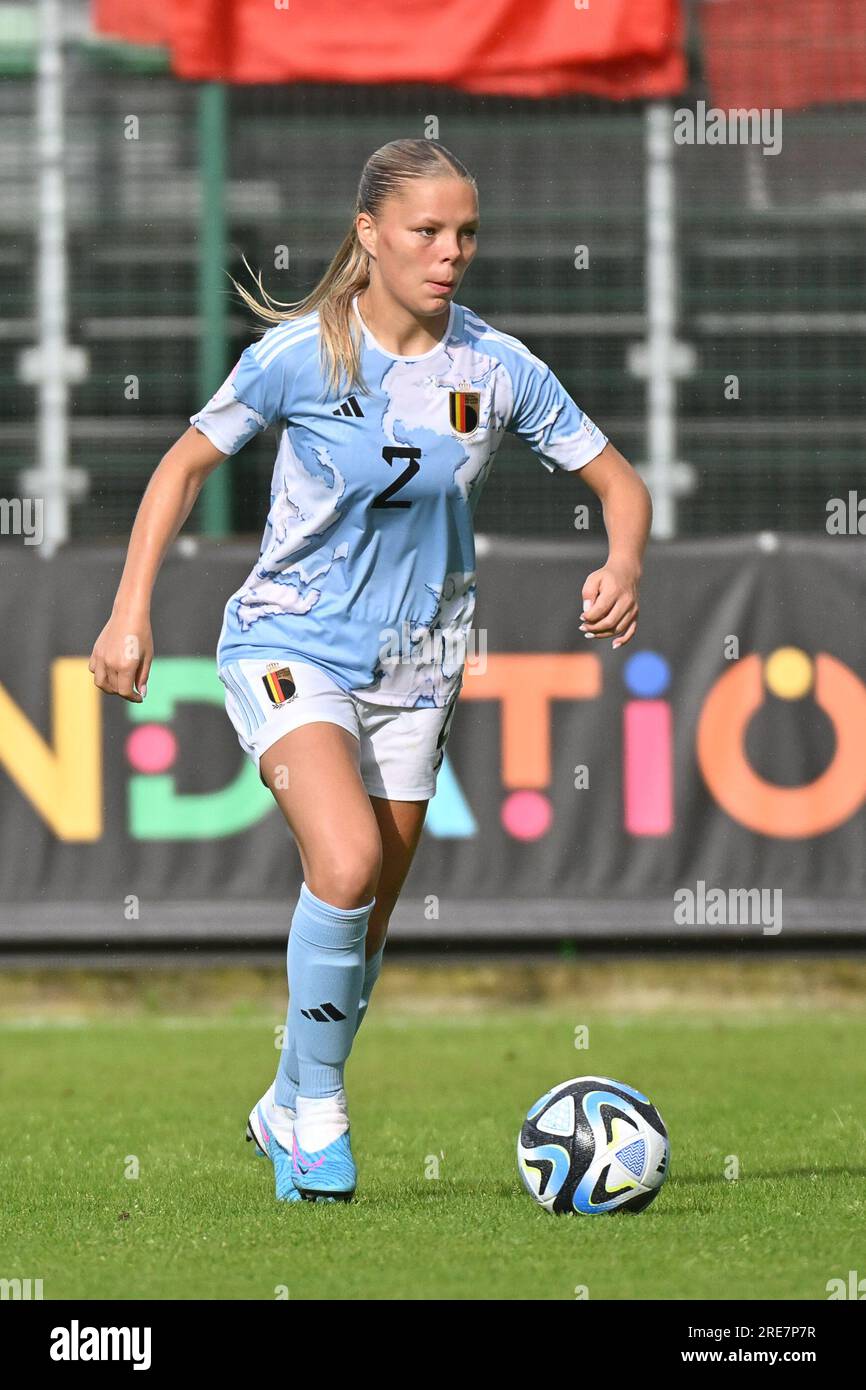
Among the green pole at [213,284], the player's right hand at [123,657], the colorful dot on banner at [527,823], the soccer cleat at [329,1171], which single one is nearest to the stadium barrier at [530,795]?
the colorful dot on banner at [527,823]

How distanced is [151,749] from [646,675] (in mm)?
1912

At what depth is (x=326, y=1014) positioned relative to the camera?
16.0 ft

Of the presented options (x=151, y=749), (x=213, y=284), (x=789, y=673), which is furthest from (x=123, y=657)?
(x=213, y=284)

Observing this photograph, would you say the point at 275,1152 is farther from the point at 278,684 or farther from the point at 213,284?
the point at 213,284

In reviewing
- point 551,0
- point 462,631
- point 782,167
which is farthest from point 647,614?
point 462,631

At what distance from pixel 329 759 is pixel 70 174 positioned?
5.38m

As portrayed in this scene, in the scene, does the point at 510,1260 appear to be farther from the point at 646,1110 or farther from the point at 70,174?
the point at 70,174

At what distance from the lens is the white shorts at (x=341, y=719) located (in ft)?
16.0

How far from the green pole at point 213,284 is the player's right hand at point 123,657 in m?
4.81

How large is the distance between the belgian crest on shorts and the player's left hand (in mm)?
632

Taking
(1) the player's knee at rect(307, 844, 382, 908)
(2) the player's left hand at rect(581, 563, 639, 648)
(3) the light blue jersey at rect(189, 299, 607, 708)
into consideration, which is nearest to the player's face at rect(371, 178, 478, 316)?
(3) the light blue jersey at rect(189, 299, 607, 708)

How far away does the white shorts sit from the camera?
16.0ft

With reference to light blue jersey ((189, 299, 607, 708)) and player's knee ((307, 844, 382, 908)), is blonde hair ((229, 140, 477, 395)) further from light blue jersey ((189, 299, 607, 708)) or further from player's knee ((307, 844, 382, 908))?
player's knee ((307, 844, 382, 908))

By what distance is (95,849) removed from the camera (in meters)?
8.83
